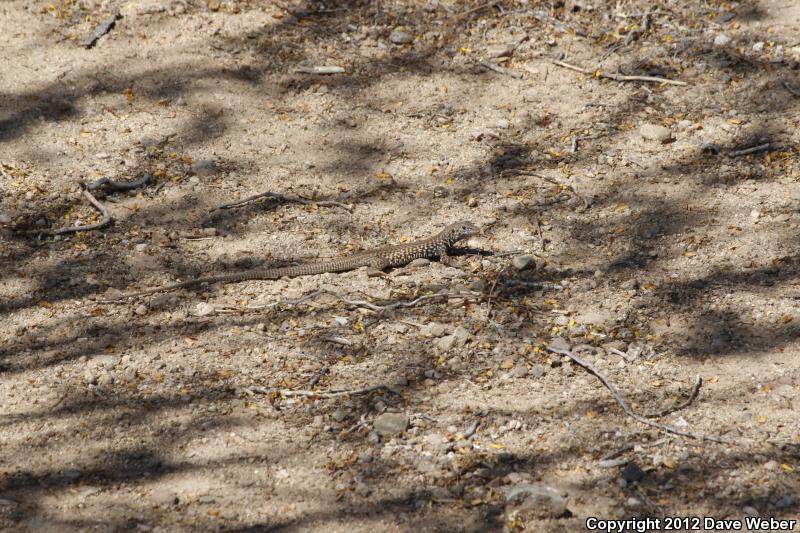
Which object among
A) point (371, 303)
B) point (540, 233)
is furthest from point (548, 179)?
point (371, 303)

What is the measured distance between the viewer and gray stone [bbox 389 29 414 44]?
755 cm

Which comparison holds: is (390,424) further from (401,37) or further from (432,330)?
(401,37)

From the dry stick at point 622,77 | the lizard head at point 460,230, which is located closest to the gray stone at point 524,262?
the lizard head at point 460,230

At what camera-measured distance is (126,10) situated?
7.36 meters

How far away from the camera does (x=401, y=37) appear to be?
757 cm

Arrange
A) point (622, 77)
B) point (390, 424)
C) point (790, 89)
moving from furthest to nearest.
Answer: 1. point (622, 77)
2. point (790, 89)
3. point (390, 424)

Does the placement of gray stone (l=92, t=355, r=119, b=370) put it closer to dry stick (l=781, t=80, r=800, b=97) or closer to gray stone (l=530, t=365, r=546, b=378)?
gray stone (l=530, t=365, r=546, b=378)

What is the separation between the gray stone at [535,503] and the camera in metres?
3.98

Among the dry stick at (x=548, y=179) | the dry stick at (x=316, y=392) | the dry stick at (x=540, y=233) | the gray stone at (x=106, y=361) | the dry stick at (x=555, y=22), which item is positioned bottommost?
the gray stone at (x=106, y=361)

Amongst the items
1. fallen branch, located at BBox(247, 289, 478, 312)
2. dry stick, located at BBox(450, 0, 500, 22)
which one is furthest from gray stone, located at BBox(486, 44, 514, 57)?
fallen branch, located at BBox(247, 289, 478, 312)

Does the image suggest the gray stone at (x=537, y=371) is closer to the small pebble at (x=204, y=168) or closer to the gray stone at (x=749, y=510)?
the gray stone at (x=749, y=510)

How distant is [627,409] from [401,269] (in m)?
1.81

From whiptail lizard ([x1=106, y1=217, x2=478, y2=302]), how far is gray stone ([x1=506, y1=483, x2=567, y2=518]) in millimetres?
2012

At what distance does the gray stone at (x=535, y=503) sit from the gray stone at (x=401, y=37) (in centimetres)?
459
